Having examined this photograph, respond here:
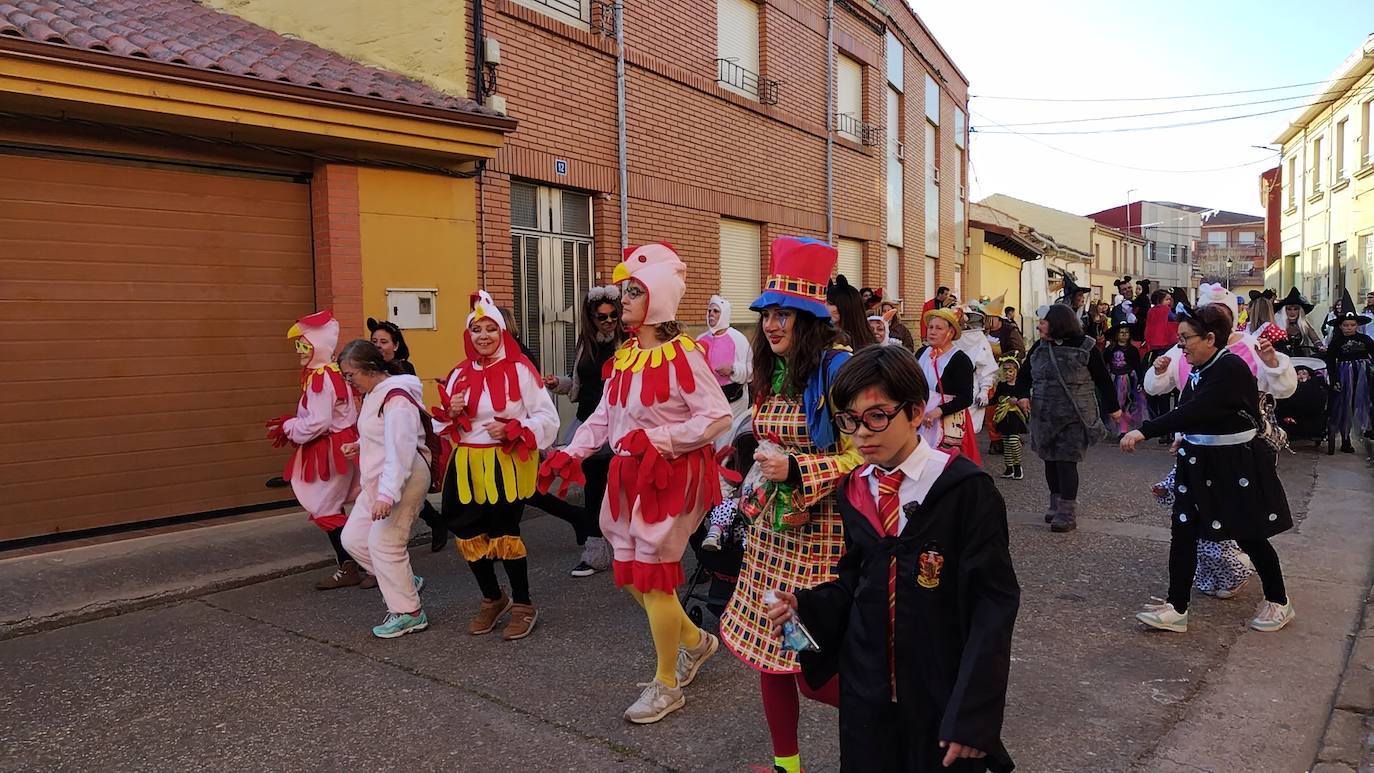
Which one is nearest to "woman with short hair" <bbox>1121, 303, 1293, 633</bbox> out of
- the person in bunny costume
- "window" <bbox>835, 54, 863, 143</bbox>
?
the person in bunny costume

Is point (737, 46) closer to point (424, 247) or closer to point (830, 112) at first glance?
point (830, 112)

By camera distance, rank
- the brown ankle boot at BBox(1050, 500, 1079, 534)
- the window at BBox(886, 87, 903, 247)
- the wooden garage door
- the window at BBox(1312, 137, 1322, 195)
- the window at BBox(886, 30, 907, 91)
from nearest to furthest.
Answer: the wooden garage door, the brown ankle boot at BBox(1050, 500, 1079, 534), the window at BBox(886, 30, 907, 91), the window at BBox(886, 87, 903, 247), the window at BBox(1312, 137, 1322, 195)

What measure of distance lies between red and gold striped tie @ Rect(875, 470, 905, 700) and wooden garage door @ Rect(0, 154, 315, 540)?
6.87m

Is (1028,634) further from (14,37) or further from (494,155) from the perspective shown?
(14,37)

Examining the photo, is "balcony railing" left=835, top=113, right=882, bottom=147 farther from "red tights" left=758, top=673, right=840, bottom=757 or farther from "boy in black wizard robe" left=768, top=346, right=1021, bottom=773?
"boy in black wizard robe" left=768, top=346, right=1021, bottom=773

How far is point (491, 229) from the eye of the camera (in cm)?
914

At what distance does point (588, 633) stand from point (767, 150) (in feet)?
32.7

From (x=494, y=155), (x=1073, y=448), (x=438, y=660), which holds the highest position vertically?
(x=494, y=155)

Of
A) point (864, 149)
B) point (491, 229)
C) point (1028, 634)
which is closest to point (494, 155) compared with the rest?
point (491, 229)

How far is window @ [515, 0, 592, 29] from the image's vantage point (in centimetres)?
978

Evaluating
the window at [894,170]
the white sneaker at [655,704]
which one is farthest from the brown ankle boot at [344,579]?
the window at [894,170]

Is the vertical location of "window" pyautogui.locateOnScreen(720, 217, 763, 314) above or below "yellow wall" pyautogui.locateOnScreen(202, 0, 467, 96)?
below

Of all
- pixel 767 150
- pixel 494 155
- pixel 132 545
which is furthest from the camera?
pixel 767 150

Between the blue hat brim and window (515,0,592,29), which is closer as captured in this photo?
the blue hat brim
